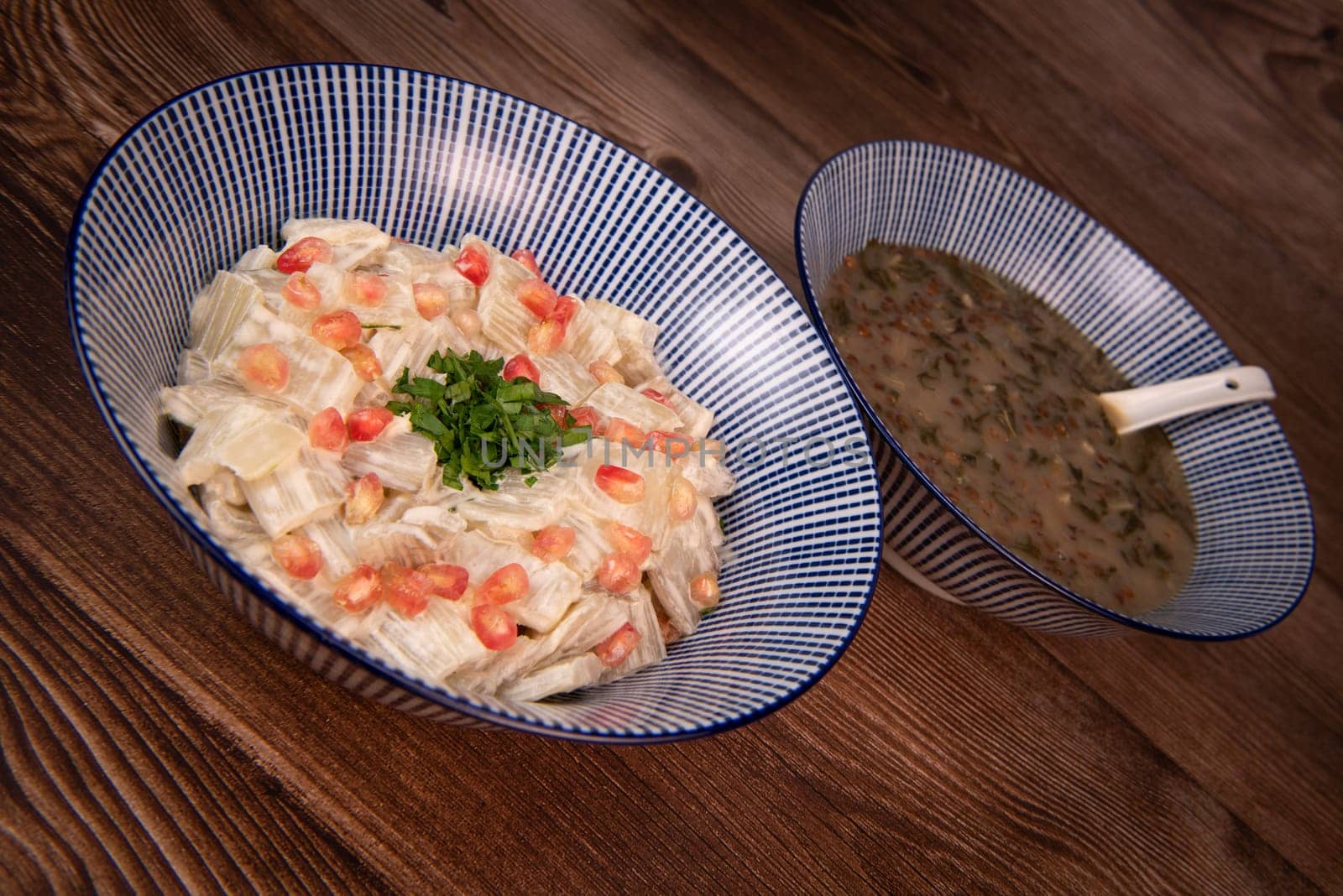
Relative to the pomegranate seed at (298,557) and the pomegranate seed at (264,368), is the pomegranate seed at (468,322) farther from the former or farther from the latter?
the pomegranate seed at (298,557)

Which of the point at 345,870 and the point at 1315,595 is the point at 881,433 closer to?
the point at 345,870

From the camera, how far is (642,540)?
2.04m

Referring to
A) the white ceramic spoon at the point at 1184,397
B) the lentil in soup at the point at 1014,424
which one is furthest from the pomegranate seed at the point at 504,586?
the white ceramic spoon at the point at 1184,397

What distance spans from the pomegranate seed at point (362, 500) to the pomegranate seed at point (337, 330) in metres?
0.31

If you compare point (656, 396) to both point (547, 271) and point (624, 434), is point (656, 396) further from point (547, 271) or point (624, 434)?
point (547, 271)

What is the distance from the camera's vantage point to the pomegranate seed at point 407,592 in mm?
1779

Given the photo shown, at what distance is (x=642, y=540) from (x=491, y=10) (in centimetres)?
217

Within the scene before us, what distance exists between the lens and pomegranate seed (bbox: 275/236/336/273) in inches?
84.7

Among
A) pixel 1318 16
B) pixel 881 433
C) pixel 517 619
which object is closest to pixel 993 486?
pixel 881 433

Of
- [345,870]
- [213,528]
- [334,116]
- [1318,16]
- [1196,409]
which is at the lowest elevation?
[345,870]

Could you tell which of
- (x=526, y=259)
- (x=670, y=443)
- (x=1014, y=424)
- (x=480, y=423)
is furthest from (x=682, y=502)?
(x=1014, y=424)

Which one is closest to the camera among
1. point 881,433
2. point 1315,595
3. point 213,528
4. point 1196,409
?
point 213,528

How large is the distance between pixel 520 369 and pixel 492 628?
66 cm

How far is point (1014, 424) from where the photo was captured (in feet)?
9.71
